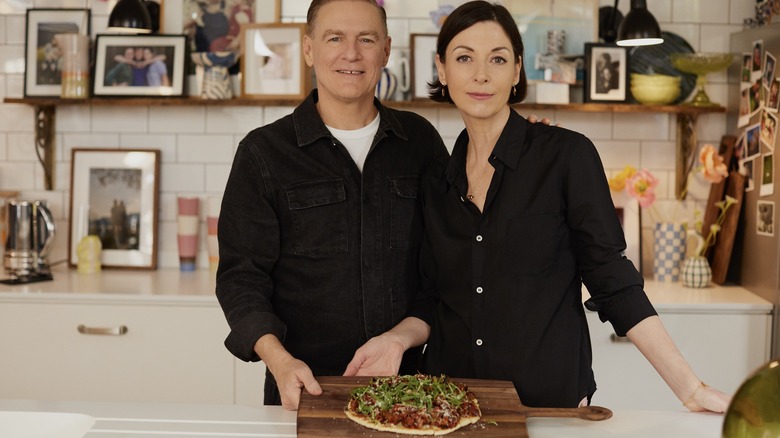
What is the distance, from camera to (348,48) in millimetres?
2256

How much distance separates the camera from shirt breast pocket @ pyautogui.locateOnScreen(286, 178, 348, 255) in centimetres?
229

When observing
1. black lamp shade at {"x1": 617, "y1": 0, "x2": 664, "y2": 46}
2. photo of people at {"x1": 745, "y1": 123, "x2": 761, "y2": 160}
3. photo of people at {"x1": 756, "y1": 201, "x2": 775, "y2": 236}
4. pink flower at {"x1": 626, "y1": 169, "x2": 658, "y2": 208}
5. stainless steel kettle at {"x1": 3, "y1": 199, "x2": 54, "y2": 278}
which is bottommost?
stainless steel kettle at {"x1": 3, "y1": 199, "x2": 54, "y2": 278}

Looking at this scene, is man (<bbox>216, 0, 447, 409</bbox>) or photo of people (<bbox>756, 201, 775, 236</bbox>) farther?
photo of people (<bbox>756, 201, 775, 236</bbox>)

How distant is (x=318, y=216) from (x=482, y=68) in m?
0.57

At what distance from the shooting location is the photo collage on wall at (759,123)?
3.40 m

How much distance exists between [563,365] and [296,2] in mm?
2433

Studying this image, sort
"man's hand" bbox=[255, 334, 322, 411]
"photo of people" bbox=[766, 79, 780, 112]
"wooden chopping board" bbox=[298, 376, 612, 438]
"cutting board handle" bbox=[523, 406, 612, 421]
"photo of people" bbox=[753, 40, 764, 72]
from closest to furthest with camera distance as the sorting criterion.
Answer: "wooden chopping board" bbox=[298, 376, 612, 438], "cutting board handle" bbox=[523, 406, 612, 421], "man's hand" bbox=[255, 334, 322, 411], "photo of people" bbox=[766, 79, 780, 112], "photo of people" bbox=[753, 40, 764, 72]

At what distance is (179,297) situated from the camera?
3420 millimetres

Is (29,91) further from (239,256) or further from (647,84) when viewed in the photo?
(647,84)

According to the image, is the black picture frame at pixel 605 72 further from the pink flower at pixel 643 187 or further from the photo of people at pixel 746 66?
the photo of people at pixel 746 66

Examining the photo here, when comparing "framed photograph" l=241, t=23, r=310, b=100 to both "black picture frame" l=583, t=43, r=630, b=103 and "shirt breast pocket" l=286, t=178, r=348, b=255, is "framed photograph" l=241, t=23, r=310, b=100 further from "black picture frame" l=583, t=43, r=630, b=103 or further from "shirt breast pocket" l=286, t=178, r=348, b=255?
"shirt breast pocket" l=286, t=178, r=348, b=255

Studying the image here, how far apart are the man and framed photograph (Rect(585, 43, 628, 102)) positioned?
170cm

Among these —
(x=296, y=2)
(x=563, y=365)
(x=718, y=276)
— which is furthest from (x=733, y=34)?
(x=563, y=365)

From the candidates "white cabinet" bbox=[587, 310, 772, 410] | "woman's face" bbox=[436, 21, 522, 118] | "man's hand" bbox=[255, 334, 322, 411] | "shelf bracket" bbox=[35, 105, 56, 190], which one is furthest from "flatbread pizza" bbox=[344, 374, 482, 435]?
"shelf bracket" bbox=[35, 105, 56, 190]
